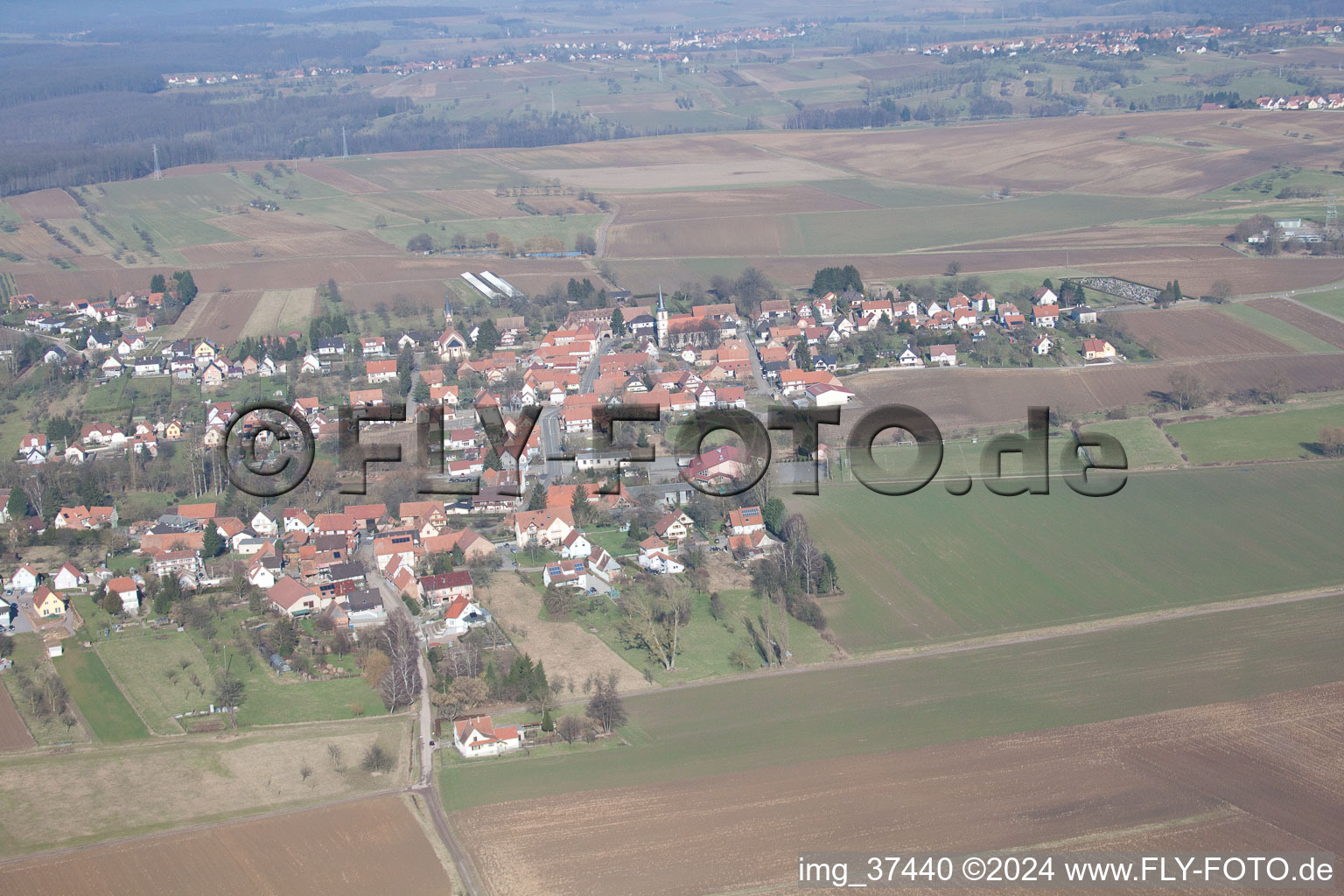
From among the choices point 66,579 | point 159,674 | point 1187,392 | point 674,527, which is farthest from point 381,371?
point 1187,392

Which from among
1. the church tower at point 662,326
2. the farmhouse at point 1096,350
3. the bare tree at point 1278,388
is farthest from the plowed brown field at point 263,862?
the farmhouse at point 1096,350

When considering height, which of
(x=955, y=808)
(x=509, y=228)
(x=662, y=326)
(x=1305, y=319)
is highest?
(x=509, y=228)

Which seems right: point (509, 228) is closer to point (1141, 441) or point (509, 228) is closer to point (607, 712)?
point (1141, 441)

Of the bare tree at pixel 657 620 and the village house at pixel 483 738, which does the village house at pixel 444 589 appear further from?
the village house at pixel 483 738

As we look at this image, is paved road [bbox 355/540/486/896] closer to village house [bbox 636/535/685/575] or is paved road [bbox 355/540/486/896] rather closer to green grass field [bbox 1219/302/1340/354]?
village house [bbox 636/535/685/575]

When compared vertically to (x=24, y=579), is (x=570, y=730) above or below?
below

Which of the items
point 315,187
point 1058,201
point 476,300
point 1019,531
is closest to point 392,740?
point 1019,531
